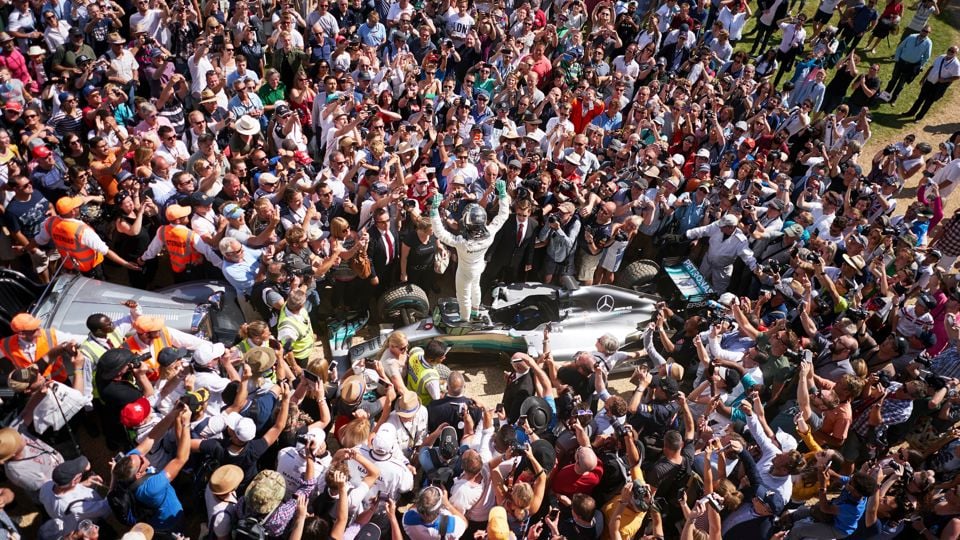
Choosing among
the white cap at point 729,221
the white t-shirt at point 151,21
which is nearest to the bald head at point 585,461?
the white cap at point 729,221

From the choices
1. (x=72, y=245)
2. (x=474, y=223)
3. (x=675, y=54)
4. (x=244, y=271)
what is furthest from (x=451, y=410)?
(x=675, y=54)

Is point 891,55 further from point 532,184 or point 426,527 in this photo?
point 426,527

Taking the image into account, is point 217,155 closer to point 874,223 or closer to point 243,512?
point 243,512

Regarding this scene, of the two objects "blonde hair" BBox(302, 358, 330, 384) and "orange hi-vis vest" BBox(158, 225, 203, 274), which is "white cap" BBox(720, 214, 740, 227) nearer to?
"blonde hair" BBox(302, 358, 330, 384)

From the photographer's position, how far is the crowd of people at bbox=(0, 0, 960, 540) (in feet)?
18.6

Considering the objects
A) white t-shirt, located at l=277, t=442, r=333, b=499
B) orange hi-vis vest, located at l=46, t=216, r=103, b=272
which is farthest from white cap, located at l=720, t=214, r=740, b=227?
orange hi-vis vest, located at l=46, t=216, r=103, b=272

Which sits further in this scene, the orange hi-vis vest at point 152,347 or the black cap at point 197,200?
the black cap at point 197,200

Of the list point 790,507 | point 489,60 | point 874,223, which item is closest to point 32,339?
point 790,507

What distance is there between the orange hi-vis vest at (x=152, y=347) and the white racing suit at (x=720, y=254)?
6.82 metres

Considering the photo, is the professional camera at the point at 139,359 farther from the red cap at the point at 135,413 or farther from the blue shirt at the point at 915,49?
the blue shirt at the point at 915,49

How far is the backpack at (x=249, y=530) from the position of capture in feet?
16.4

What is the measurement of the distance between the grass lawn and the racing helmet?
39.6ft

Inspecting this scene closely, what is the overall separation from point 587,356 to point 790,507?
2351mm

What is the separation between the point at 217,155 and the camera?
8656 mm
